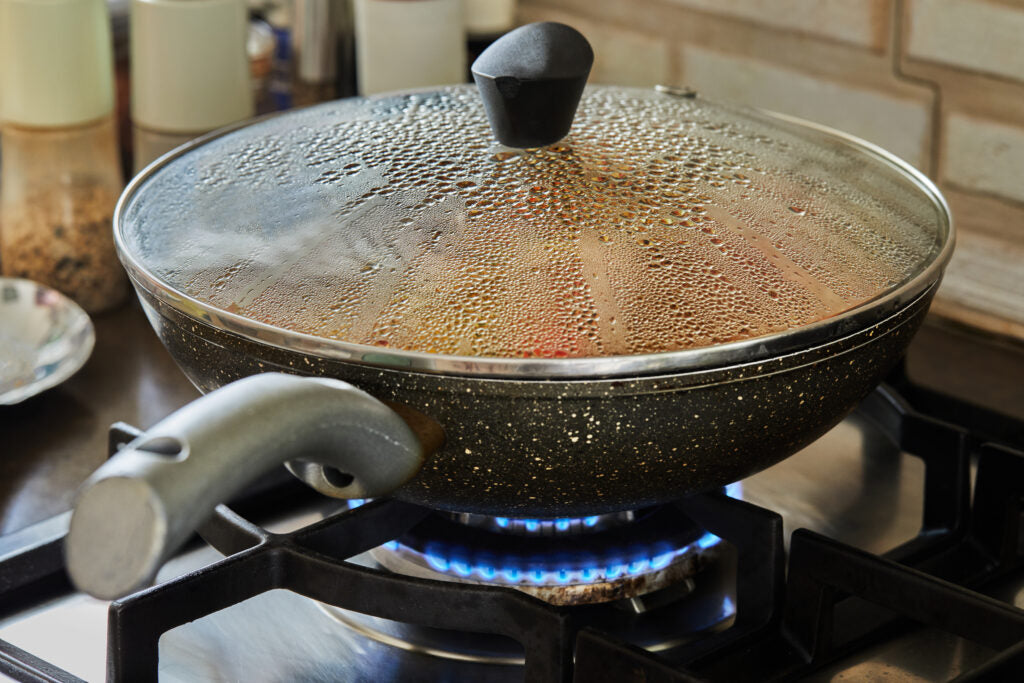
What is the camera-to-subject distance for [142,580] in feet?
1.19

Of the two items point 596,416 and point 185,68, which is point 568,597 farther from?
point 185,68

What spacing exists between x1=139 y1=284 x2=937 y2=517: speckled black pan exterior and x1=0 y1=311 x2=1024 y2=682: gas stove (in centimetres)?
5

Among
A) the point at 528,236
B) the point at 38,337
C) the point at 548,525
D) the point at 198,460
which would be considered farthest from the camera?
the point at 38,337

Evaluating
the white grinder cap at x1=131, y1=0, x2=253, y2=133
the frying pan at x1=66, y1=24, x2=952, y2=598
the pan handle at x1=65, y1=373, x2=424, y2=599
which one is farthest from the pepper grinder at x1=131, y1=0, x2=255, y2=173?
the pan handle at x1=65, y1=373, x2=424, y2=599

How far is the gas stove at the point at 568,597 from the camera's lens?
0.51 m

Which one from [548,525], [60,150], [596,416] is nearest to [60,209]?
[60,150]

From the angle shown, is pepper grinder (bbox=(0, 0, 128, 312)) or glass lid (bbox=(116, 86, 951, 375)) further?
pepper grinder (bbox=(0, 0, 128, 312))

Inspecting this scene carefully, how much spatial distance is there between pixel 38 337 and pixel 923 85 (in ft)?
2.17

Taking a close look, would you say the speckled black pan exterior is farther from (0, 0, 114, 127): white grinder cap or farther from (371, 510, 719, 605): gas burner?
(0, 0, 114, 127): white grinder cap

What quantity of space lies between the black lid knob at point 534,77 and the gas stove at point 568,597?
187 mm

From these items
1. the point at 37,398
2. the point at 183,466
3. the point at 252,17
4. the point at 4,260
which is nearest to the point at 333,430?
the point at 183,466

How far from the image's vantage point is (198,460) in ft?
1.23

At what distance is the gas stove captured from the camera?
1.66 ft

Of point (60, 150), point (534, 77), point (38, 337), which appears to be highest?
point (534, 77)
